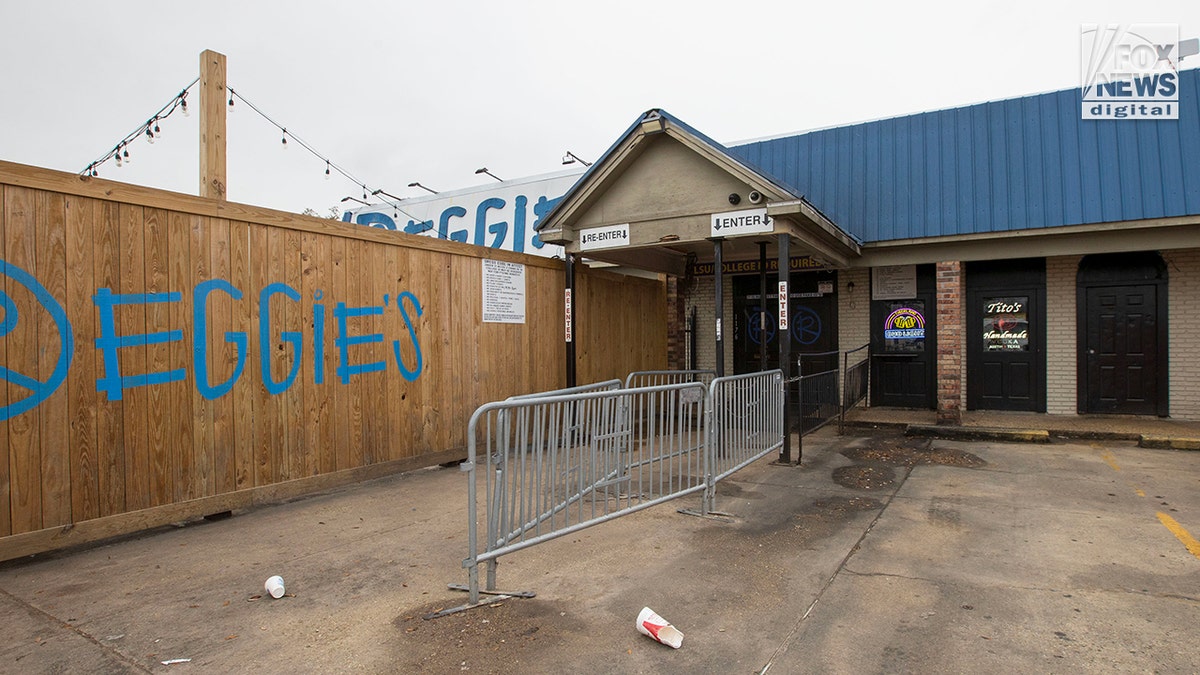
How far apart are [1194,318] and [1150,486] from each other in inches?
192

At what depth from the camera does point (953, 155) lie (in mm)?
10422

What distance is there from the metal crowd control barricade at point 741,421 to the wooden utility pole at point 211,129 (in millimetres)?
4939

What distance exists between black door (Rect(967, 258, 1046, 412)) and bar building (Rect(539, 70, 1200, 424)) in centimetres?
2

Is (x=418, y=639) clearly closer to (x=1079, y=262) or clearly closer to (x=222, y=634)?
(x=222, y=634)

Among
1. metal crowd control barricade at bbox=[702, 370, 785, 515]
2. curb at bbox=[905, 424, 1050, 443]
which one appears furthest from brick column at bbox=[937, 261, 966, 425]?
metal crowd control barricade at bbox=[702, 370, 785, 515]

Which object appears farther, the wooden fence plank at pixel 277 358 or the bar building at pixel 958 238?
the bar building at pixel 958 238

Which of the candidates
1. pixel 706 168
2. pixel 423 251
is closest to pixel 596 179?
pixel 706 168

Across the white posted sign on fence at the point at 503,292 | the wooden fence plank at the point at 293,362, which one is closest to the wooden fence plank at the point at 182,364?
the wooden fence plank at the point at 293,362

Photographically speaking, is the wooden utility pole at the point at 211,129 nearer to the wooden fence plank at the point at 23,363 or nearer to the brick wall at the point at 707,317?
the wooden fence plank at the point at 23,363

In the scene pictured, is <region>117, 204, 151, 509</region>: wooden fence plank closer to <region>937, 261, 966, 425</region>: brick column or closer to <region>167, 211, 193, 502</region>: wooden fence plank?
<region>167, 211, 193, 502</region>: wooden fence plank

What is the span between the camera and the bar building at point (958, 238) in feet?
27.9

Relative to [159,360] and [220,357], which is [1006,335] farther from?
[159,360]

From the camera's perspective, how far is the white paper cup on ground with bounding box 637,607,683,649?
3.28m

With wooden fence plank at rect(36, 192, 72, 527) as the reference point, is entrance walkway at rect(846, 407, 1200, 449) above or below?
below
